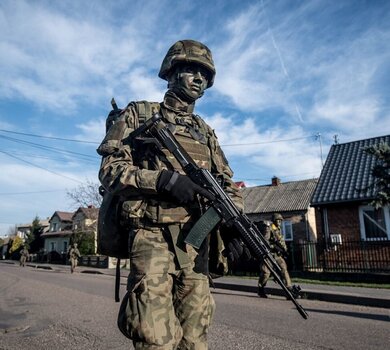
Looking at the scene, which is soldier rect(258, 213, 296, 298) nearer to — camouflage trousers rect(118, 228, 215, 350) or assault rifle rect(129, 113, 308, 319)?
assault rifle rect(129, 113, 308, 319)

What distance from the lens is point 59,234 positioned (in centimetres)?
4578

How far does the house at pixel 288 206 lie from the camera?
86.2ft

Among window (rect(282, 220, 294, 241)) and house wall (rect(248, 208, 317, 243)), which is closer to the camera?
house wall (rect(248, 208, 317, 243))

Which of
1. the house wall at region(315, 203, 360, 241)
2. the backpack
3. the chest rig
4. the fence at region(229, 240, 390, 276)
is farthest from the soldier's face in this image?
the house wall at region(315, 203, 360, 241)

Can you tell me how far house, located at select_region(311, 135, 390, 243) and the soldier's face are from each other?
12.8m

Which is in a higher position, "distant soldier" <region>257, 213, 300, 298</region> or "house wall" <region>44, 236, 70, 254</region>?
"house wall" <region>44, 236, 70, 254</region>

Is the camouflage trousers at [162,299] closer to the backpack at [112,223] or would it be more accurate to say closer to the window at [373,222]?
the backpack at [112,223]

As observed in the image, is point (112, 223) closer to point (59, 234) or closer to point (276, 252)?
point (276, 252)

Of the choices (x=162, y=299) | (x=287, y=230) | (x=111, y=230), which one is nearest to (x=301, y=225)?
(x=287, y=230)

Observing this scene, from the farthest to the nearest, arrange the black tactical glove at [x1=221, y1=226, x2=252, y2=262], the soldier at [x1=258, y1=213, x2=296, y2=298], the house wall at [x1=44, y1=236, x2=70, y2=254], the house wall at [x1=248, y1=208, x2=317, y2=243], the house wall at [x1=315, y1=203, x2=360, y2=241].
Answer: the house wall at [x1=44, y1=236, x2=70, y2=254] < the house wall at [x1=248, y1=208, x2=317, y2=243] < the house wall at [x1=315, y1=203, x2=360, y2=241] < the soldier at [x1=258, y1=213, x2=296, y2=298] < the black tactical glove at [x1=221, y1=226, x2=252, y2=262]

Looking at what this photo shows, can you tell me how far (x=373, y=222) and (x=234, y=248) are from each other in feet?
47.0

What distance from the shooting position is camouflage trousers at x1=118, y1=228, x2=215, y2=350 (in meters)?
2.11

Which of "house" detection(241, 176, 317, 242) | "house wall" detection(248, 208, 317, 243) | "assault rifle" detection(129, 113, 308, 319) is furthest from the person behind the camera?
"house" detection(241, 176, 317, 242)

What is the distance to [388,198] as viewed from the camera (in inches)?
419
